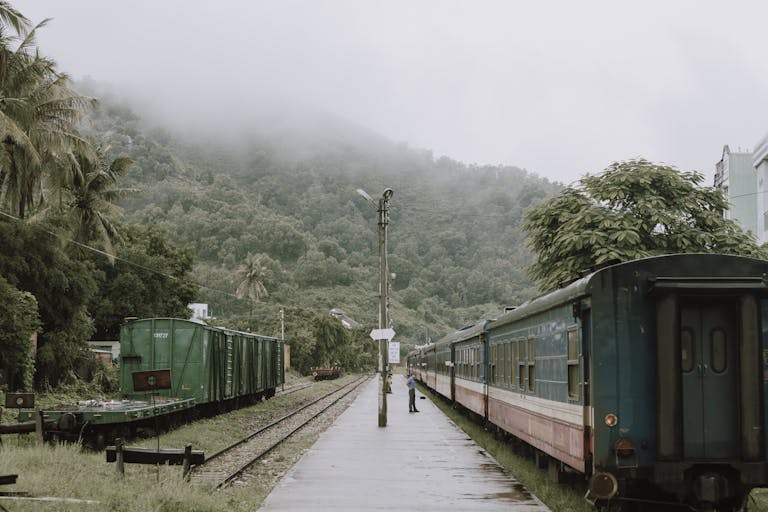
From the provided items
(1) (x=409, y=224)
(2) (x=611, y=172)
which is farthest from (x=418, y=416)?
(1) (x=409, y=224)

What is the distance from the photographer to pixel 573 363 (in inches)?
447

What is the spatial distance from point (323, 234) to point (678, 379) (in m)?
150

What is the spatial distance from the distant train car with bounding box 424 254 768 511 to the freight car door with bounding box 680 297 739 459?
1 cm

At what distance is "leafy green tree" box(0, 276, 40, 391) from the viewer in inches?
1268

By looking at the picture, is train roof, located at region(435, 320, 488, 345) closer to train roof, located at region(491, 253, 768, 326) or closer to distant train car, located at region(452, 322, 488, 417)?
distant train car, located at region(452, 322, 488, 417)

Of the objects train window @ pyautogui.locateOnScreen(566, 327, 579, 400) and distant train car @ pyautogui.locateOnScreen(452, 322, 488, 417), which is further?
distant train car @ pyautogui.locateOnScreen(452, 322, 488, 417)

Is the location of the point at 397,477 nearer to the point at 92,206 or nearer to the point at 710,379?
the point at 710,379

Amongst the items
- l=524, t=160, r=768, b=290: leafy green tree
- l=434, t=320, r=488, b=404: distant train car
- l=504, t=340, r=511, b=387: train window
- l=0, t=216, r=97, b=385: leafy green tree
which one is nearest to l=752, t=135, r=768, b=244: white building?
l=434, t=320, r=488, b=404: distant train car

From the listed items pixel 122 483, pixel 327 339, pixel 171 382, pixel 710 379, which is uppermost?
pixel 710 379

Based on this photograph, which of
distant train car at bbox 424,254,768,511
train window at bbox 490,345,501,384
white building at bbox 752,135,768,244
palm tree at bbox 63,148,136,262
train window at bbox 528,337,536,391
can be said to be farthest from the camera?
palm tree at bbox 63,148,136,262

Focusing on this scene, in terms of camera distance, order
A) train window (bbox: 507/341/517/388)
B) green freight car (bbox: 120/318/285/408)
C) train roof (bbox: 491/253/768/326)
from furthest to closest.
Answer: green freight car (bbox: 120/318/285/408)
train window (bbox: 507/341/517/388)
train roof (bbox: 491/253/768/326)

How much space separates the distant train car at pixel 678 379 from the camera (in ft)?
32.5

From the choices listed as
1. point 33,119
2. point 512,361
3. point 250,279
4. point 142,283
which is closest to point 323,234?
point 250,279

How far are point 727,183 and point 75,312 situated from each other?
3353 cm
